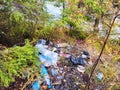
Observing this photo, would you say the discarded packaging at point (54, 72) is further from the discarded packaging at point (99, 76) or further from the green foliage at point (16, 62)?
the discarded packaging at point (99, 76)

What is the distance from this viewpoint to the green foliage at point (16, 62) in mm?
2576

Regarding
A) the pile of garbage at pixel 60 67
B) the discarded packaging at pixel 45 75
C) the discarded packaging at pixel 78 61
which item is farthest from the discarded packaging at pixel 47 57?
the discarded packaging at pixel 78 61

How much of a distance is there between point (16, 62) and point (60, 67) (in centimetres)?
94

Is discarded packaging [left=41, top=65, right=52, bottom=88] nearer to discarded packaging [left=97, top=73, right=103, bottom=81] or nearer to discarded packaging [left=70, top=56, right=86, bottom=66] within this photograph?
discarded packaging [left=70, top=56, right=86, bottom=66]

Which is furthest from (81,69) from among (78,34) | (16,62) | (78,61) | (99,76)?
(16,62)

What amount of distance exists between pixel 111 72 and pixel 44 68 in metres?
0.97

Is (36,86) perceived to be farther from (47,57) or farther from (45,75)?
(47,57)

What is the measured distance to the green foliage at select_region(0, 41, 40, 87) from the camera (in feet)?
8.45

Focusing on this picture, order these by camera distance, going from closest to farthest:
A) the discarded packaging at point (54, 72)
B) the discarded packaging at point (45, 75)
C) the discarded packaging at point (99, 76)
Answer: the discarded packaging at point (45, 75), the discarded packaging at point (54, 72), the discarded packaging at point (99, 76)

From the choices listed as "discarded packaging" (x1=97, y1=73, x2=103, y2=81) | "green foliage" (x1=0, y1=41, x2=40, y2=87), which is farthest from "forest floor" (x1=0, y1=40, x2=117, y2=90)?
"green foliage" (x1=0, y1=41, x2=40, y2=87)

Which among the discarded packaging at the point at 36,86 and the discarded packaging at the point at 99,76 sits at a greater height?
the discarded packaging at the point at 36,86

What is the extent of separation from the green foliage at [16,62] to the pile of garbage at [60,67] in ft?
0.93

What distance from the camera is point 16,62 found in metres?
2.73

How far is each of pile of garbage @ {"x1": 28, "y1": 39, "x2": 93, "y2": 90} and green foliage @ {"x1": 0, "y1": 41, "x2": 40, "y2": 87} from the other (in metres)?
0.28
